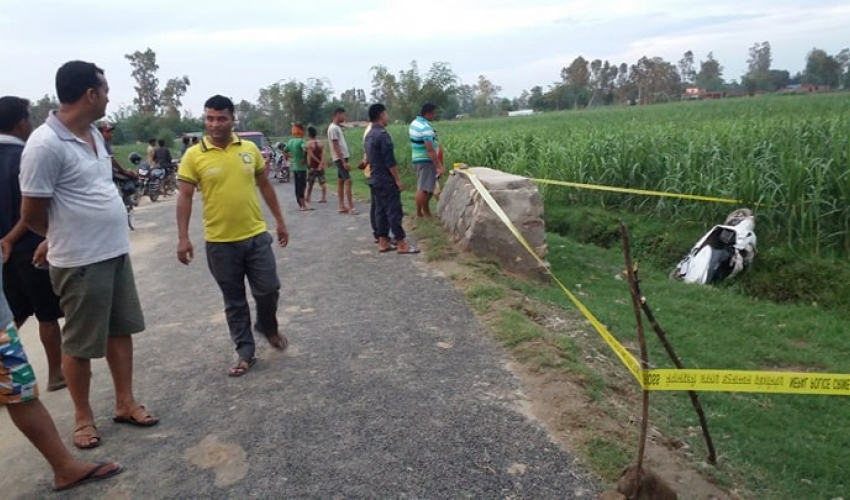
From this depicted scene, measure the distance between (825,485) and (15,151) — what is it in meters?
4.94

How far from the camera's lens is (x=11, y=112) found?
385cm

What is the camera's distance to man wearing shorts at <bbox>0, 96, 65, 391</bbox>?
3.77m

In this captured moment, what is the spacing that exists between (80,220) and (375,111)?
4729mm

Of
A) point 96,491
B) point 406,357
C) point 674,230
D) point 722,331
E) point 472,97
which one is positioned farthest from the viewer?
point 472,97

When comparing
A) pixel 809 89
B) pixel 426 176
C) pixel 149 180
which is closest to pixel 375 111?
pixel 426 176

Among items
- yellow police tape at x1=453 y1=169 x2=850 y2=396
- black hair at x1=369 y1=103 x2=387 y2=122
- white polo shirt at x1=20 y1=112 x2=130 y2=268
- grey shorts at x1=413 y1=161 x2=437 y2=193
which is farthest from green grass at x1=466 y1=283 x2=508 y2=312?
grey shorts at x1=413 y1=161 x2=437 y2=193

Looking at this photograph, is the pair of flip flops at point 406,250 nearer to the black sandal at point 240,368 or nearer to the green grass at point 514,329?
the green grass at point 514,329

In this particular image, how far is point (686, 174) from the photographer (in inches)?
347

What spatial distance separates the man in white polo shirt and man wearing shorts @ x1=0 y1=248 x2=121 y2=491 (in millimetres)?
397

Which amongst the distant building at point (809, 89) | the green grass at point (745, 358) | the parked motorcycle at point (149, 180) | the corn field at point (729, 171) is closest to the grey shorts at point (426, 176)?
the green grass at point (745, 358)

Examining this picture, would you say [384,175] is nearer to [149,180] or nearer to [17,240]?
[17,240]

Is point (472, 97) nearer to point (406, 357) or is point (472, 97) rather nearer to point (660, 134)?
point (660, 134)

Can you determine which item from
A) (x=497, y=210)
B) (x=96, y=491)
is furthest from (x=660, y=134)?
→ (x=96, y=491)

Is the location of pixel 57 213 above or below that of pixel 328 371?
above
